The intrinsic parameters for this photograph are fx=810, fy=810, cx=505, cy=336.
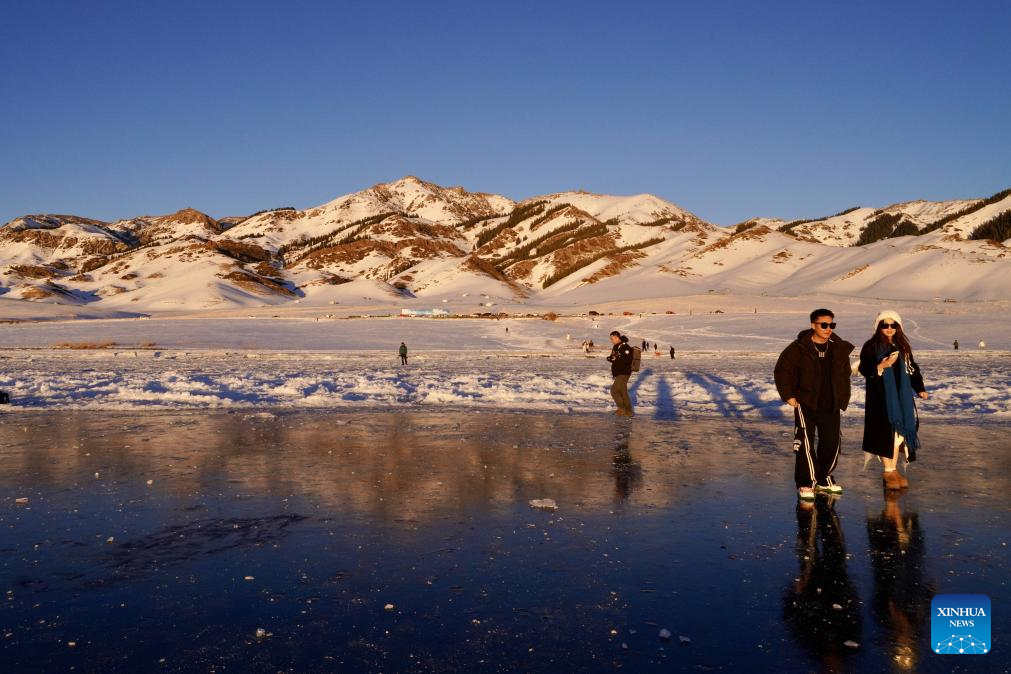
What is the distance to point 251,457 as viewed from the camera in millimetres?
11750

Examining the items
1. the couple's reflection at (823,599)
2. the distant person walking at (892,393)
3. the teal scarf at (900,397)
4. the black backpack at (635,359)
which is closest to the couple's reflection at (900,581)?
the couple's reflection at (823,599)

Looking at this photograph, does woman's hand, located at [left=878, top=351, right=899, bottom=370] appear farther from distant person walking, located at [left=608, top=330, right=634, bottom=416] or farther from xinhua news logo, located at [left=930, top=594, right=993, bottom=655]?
distant person walking, located at [left=608, top=330, right=634, bottom=416]

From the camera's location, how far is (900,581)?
6.28 metres

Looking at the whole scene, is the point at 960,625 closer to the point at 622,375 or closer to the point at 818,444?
the point at 818,444

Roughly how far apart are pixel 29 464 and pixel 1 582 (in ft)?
18.5

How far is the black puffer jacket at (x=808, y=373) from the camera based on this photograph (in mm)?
9008

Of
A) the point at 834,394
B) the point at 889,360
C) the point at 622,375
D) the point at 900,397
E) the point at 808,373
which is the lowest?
the point at 622,375

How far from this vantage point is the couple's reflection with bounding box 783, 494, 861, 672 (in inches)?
201

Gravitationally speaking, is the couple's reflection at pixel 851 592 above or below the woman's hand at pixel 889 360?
below

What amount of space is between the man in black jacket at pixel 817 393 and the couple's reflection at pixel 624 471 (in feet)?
6.27

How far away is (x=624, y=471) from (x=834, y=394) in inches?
114

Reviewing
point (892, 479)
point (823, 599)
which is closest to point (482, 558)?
point (823, 599)

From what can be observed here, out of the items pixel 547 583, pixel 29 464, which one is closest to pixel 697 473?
pixel 547 583

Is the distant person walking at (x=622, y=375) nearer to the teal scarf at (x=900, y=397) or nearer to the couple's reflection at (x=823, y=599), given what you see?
the teal scarf at (x=900, y=397)
